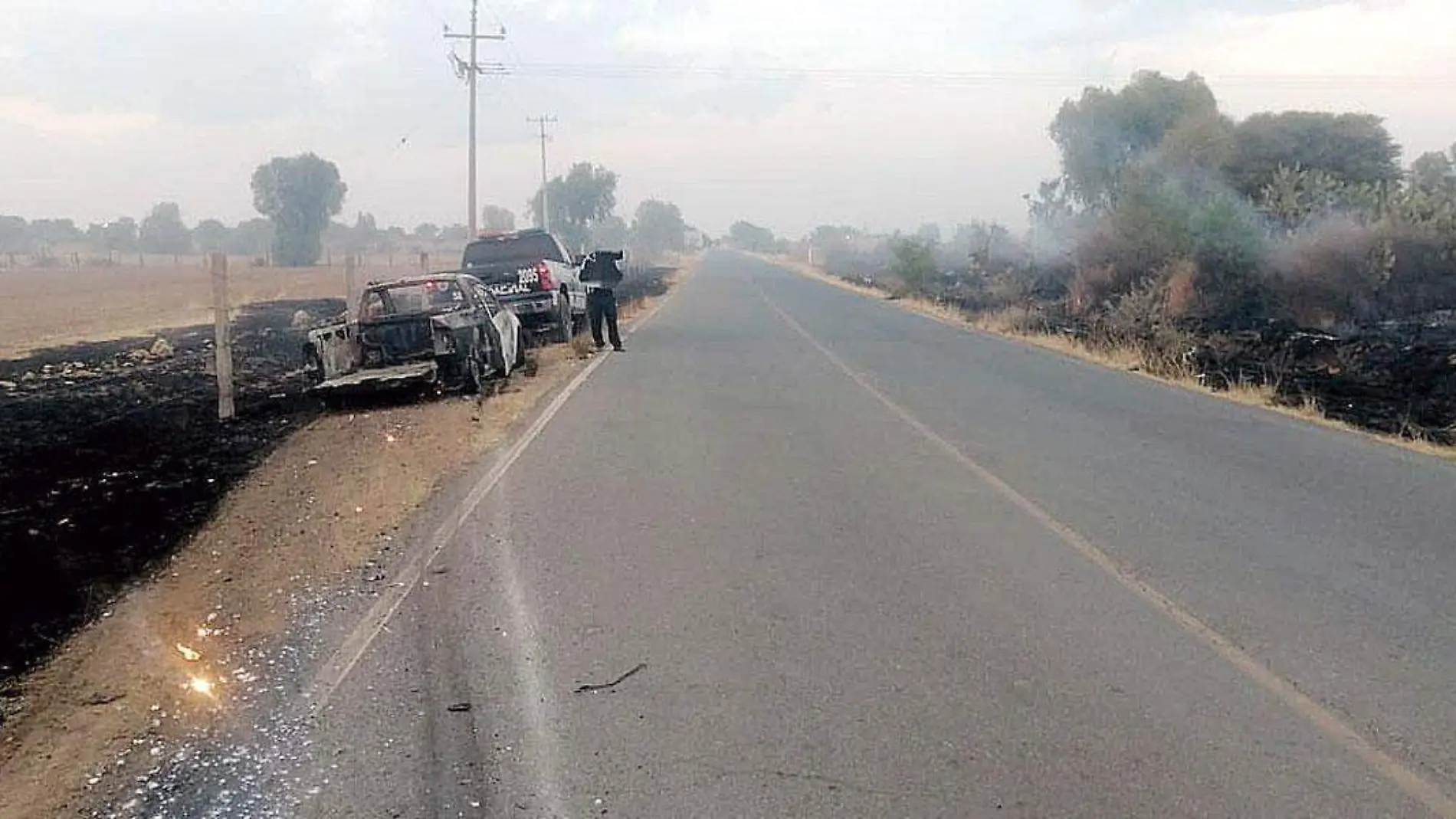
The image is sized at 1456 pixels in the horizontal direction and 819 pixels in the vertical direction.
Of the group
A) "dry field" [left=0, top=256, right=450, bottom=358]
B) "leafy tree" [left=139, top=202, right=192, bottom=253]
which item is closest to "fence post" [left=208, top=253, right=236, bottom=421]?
"dry field" [left=0, top=256, right=450, bottom=358]

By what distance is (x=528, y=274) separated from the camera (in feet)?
88.2

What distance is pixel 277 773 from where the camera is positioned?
201 inches

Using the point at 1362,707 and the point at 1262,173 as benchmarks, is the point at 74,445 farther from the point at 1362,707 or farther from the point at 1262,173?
the point at 1262,173

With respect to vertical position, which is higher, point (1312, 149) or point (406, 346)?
point (1312, 149)

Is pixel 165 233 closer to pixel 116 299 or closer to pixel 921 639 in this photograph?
pixel 116 299

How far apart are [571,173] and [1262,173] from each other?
105315 millimetres

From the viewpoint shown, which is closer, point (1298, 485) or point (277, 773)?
point (277, 773)

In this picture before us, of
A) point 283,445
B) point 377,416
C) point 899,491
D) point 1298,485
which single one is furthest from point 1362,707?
point 377,416

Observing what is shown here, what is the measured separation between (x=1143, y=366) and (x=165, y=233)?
151m

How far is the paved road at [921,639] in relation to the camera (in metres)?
4.96

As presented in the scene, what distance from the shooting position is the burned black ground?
8.55 m

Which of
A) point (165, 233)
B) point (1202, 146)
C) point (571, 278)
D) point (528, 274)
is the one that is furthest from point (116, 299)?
point (165, 233)

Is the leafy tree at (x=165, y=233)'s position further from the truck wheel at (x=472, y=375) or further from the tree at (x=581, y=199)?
the truck wheel at (x=472, y=375)

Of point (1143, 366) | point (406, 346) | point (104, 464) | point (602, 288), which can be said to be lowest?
point (104, 464)
